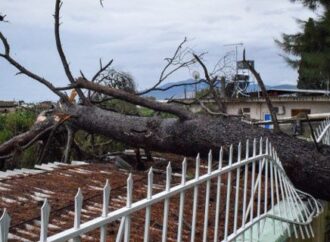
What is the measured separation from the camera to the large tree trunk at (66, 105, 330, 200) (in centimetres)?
416

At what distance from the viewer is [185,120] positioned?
179 inches

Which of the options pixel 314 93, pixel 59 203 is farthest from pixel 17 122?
pixel 314 93

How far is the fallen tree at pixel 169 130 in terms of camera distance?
4195 mm

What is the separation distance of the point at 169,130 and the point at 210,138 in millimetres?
400

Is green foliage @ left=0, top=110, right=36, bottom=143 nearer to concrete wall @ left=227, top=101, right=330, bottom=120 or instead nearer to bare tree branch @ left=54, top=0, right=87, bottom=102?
bare tree branch @ left=54, top=0, right=87, bottom=102

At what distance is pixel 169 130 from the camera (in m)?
4.59

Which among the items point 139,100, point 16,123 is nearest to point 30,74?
point 139,100

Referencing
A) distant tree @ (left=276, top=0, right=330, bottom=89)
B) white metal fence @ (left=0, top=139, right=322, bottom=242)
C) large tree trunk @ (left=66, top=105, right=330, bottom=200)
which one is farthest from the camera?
distant tree @ (left=276, top=0, right=330, bottom=89)

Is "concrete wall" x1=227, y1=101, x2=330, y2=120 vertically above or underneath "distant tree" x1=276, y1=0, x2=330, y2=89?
underneath

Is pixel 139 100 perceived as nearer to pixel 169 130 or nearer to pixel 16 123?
pixel 169 130

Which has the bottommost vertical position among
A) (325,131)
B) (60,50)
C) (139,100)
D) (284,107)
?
(284,107)

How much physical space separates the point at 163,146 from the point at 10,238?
2.00 meters

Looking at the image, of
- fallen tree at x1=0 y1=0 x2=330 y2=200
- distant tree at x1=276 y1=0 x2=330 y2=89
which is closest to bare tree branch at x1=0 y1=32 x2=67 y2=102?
fallen tree at x1=0 y1=0 x2=330 y2=200

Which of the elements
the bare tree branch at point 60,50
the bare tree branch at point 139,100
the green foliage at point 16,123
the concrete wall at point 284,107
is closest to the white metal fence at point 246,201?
the bare tree branch at point 139,100
